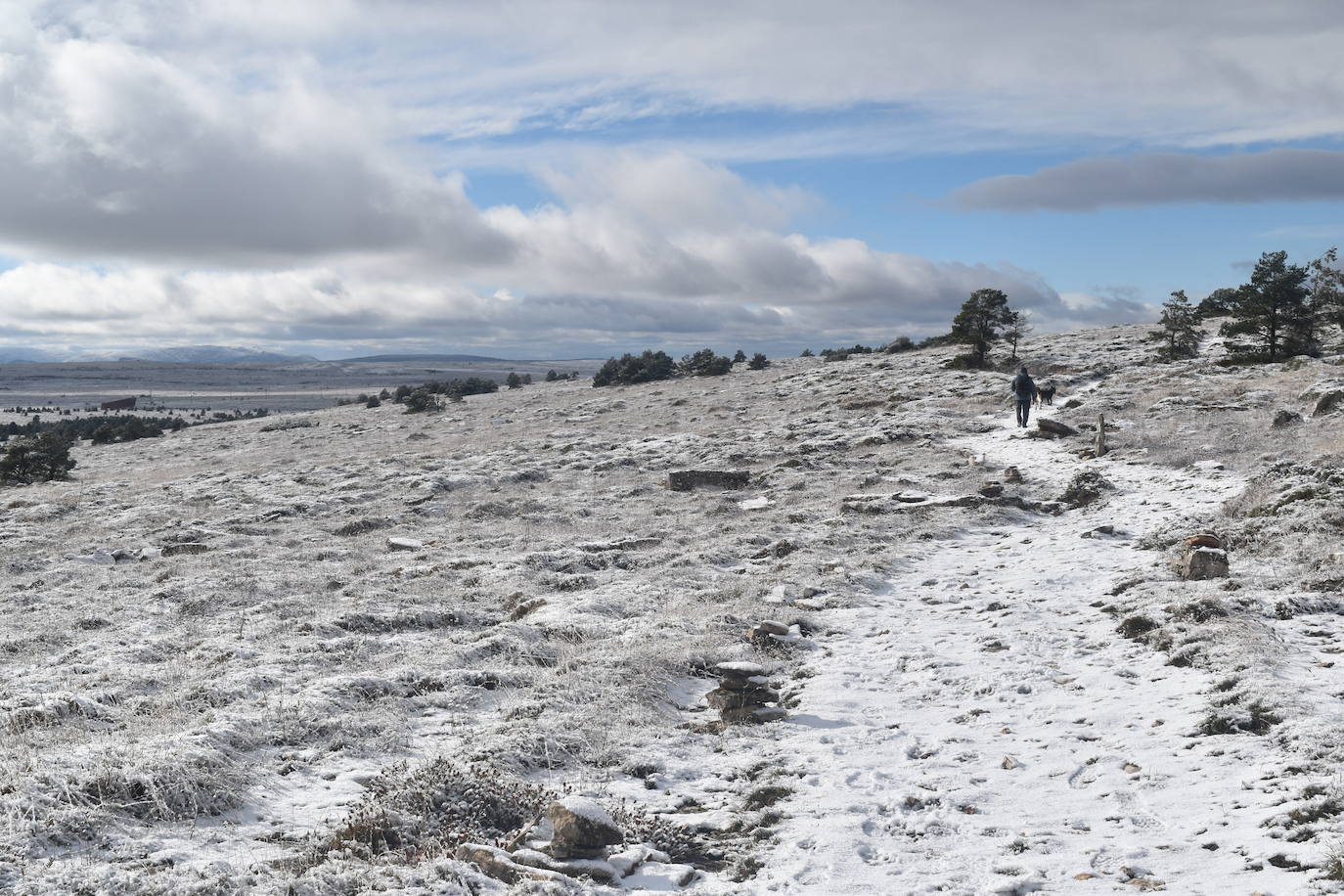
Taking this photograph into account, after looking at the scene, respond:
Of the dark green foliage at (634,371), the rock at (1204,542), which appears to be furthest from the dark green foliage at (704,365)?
the rock at (1204,542)

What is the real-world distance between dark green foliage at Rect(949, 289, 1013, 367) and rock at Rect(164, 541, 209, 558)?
40.4 metres

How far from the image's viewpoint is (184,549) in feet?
66.2

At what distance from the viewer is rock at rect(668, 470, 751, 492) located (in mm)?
24953

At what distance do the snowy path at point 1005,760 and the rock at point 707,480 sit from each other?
446 inches

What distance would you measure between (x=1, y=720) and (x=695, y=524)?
44.9 ft

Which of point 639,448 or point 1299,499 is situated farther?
point 639,448

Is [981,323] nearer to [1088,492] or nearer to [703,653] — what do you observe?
[1088,492]

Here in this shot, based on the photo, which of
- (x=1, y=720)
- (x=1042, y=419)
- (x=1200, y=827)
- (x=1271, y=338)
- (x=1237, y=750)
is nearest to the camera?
(x=1200, y=827)

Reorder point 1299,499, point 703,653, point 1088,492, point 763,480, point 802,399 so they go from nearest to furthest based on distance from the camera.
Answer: point 703,653 < point 1299,499 < point 1088,492 < point 763,480 < point 802,399

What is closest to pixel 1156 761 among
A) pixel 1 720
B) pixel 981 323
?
pixel 1 720

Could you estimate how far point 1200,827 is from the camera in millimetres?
6441

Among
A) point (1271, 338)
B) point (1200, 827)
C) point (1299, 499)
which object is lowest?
point (1200, 827)

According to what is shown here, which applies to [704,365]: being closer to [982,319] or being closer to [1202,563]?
[982,319]

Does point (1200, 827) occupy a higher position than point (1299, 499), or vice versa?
point (1299, 499)
